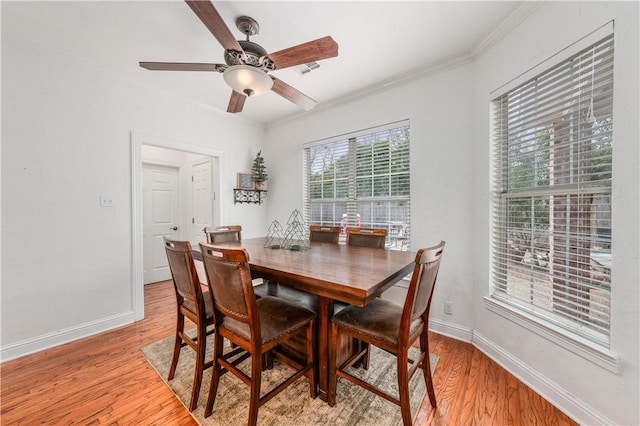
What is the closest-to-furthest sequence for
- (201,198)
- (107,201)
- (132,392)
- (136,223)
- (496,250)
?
(132,392)
(496,250)
(107,201)
(136,223)
(201,198)

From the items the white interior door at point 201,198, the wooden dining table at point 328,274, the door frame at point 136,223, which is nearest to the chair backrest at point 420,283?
the wooden dining table at point 328,274

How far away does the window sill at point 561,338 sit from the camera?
1268 millimetres

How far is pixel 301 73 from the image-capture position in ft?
8.36

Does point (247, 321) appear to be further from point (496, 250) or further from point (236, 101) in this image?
point (496, 250)

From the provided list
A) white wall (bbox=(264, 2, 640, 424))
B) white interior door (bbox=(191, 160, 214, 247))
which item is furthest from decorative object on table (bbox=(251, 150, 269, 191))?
white wall (bbox=(264, 2, 640, 424))

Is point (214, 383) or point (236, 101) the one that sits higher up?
point (236, 101)

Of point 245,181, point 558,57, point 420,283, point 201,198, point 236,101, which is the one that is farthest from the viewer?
point 201,198

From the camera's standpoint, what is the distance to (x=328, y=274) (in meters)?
1.31

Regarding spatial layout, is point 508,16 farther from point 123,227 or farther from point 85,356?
point 85,356

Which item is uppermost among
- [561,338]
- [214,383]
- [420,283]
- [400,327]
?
[420,283]

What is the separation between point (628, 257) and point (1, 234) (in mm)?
4196

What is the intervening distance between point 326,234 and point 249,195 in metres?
1.81

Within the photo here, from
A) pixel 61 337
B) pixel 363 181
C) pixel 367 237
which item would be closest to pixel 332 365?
pixel 367 237

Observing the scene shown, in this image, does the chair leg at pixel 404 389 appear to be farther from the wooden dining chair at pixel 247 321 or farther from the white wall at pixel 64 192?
the white wall at pixel 64 192
